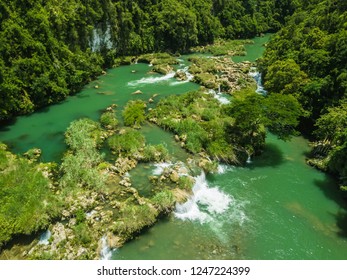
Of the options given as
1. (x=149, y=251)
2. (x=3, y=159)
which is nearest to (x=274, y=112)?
(x=149, y=251)

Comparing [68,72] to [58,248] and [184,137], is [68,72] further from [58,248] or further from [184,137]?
[58,248]

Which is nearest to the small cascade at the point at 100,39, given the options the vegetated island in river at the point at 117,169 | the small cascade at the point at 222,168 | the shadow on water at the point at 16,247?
the vegetated island in river at the point at 117,169

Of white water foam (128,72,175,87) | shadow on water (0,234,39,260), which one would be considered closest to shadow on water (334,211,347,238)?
shadow on water (0,234,39,260)

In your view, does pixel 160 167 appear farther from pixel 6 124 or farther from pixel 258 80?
pixel 258 80

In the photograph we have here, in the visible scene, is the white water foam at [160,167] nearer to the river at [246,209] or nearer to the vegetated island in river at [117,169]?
the vegetated island in river at [117,169]

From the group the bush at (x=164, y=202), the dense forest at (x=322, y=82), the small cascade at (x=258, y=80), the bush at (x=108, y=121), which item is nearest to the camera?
the bush at (x=164, y=202)

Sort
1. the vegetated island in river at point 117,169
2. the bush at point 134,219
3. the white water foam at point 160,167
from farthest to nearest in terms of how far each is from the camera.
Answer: the white water foam at point 160,167 → the bush at point 134,219 → the vegetated island in river at point 117,169
